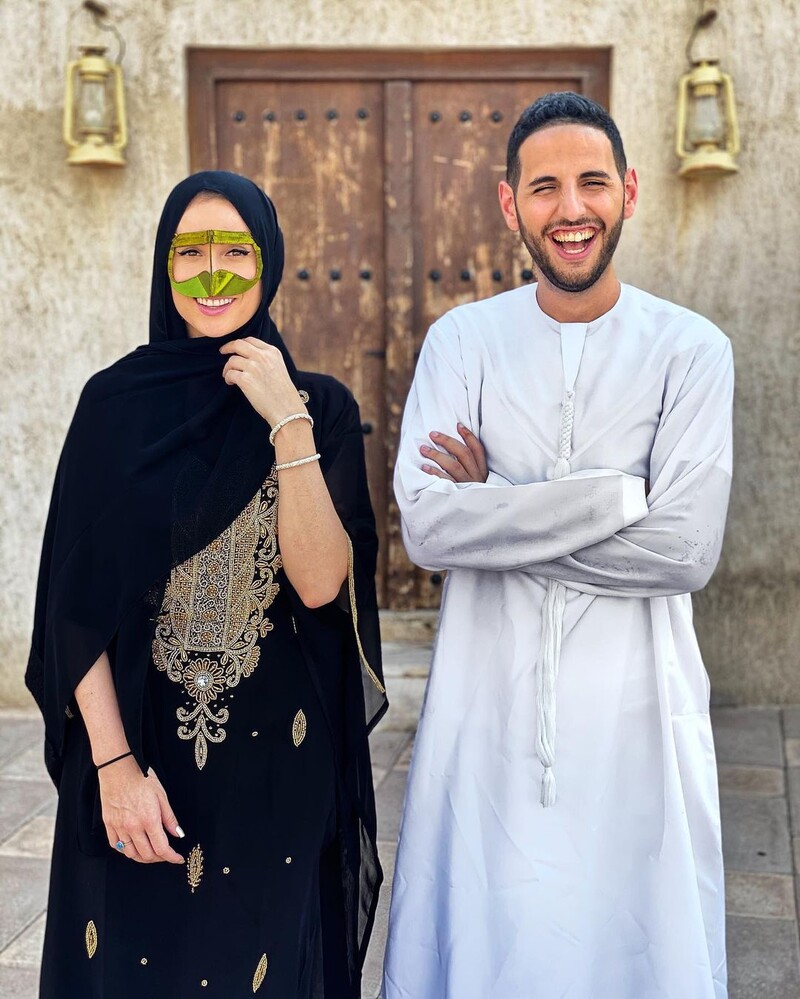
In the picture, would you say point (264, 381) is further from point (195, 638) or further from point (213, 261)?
point (195, 638)

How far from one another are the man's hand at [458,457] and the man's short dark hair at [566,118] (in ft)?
1.51

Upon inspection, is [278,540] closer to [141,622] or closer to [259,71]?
[141,622]

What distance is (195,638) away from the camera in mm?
1902

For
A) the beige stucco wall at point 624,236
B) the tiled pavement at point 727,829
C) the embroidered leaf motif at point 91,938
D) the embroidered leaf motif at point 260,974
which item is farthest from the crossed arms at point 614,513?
the beige stucco wall at point 624,236

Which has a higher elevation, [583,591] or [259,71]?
[259,71]

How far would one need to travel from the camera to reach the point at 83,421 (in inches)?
76.9

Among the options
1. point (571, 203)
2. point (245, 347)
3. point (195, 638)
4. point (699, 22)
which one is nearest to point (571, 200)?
point (571, 203)

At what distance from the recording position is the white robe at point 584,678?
1.98m

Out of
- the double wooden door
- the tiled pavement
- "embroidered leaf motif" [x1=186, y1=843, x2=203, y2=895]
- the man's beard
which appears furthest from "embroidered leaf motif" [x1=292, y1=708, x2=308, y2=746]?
the double wooden door

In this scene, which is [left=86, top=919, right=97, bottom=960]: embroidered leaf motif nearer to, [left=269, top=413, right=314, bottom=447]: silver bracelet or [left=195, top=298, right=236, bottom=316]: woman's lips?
[left=269, top=413, right=314, bottom=447]: silver bracelet

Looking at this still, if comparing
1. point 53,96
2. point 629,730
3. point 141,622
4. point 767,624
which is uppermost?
point 53,96

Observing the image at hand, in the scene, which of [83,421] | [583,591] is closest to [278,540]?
[83,421]

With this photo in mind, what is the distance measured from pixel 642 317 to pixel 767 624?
287 cm

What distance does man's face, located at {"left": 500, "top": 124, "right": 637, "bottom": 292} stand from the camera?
202 centimetres
